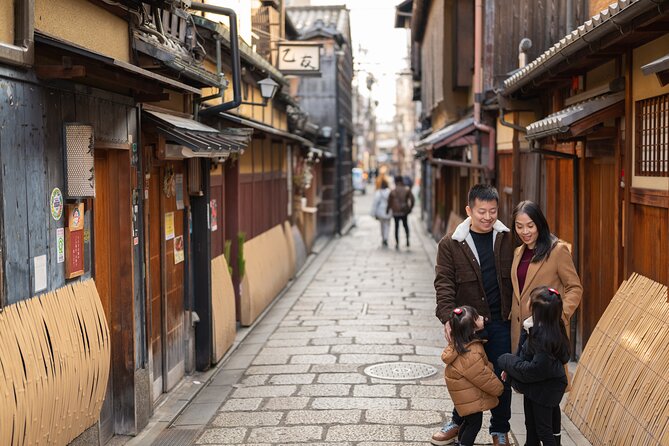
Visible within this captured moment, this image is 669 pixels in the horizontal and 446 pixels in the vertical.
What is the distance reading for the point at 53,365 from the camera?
6.57m

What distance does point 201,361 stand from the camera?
38.1 feet

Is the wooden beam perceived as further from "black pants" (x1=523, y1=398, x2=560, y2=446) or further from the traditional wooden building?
"black pants" (x1=523, y1=398, x2=560, y2=446)

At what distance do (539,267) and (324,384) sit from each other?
435cm

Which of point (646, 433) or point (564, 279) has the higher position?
point (564, 279)

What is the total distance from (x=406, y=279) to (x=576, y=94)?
10395mm

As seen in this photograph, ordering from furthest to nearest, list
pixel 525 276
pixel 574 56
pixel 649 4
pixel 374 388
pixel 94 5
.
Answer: pixel 374 388 → pixel 574 56 → pixel 94 5 → pixel 525 276 → pixel 649 4

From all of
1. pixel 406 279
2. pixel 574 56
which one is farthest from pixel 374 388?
pixel 406 279

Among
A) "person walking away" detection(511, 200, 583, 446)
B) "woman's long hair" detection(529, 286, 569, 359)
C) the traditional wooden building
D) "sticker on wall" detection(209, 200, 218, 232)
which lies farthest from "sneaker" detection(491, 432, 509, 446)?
"sticker on wall" detection(209, 200, 218, 232)

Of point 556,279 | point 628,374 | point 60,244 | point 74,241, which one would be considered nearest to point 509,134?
point 628,374

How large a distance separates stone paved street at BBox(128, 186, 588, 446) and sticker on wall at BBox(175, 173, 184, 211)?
2.24 meters

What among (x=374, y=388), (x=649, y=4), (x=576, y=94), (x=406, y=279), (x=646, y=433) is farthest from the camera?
(x=406, y=279)

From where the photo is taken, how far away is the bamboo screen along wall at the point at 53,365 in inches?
230

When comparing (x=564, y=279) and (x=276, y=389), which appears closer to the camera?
(x=564, y=279)

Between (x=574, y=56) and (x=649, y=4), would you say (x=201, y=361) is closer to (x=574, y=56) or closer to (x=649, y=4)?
(x=574, y=56)
